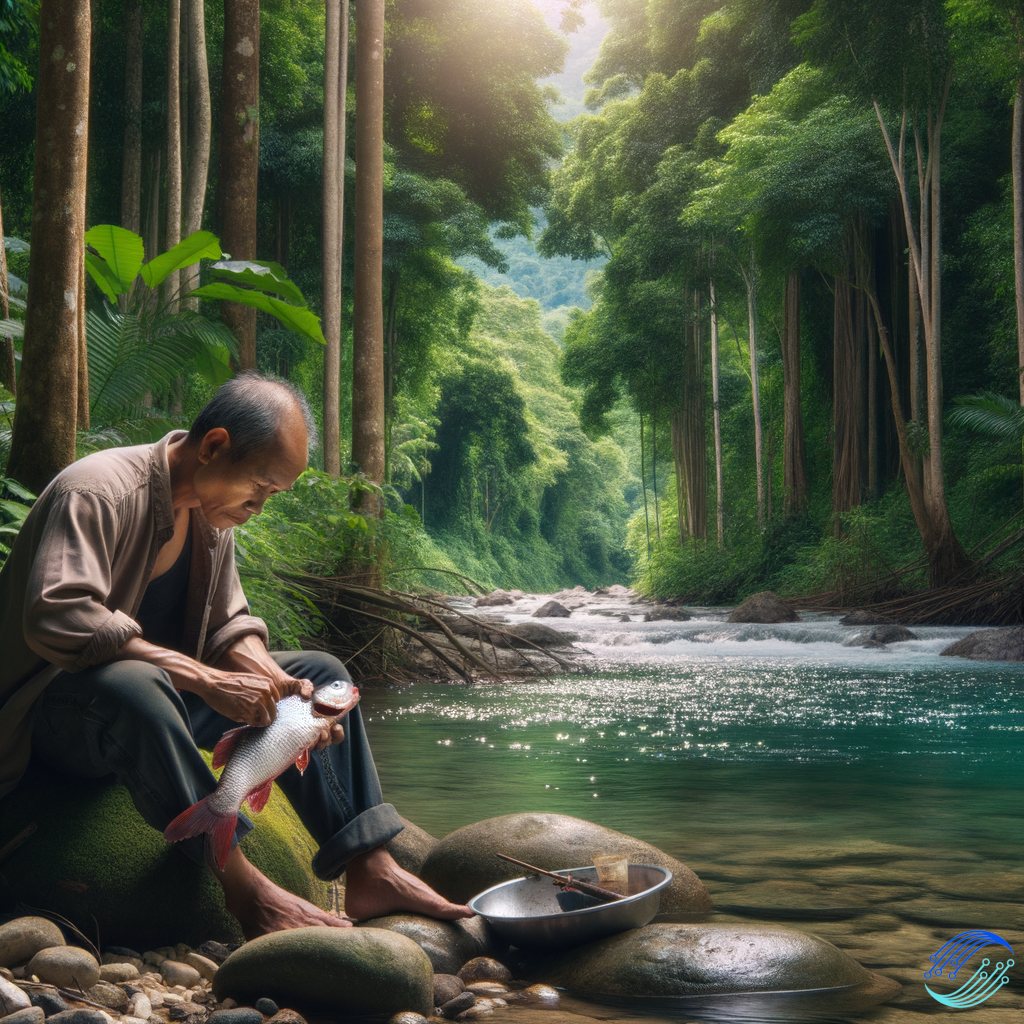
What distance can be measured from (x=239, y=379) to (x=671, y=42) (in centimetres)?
2784

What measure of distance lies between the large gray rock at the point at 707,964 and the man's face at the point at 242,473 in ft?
4.31

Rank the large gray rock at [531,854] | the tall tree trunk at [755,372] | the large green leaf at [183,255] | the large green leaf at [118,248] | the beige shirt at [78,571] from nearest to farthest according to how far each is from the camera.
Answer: the beige shirt at [78,571] < the large gray rock at [531,854] < the large green leaf at [118,248] < the large green leaf at [183,255] < the tall tree trunk at [755,372]

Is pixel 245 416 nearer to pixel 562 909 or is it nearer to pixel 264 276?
pixel 562 909

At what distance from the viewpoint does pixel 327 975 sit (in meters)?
2.20

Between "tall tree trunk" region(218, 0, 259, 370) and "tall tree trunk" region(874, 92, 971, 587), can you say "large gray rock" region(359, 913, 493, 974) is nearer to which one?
"tall tree trunk" region(218, 0, 259, 370)

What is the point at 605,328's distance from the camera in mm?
28609

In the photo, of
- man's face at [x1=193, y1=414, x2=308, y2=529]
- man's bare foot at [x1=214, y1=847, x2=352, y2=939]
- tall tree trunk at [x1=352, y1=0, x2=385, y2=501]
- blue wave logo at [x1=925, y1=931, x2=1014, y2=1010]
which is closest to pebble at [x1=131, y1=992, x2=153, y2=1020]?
man's bare foot at [x1=214, y1=847, x2=352, y2=939]

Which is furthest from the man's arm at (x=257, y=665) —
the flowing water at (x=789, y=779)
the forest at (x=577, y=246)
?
the forest at (x=577, y=246)

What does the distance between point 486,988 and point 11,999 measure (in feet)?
3.28

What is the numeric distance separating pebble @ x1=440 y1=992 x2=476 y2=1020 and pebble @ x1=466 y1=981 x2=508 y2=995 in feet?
0.41

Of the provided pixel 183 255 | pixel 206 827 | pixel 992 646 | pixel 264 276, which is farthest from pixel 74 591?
pixel 992 646

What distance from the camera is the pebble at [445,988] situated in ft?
7.72

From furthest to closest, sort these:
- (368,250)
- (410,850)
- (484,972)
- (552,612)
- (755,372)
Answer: (755,372), (552,612), (368,250), (410,850), (484,972)

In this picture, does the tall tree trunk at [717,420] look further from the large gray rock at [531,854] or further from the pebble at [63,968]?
the pebble at [63,968]
